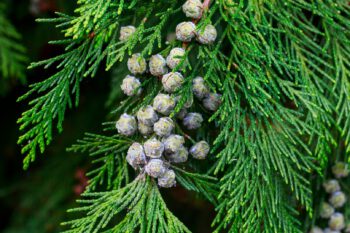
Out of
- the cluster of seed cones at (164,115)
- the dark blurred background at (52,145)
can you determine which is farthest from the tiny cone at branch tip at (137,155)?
the dark blurred background at (52,145)

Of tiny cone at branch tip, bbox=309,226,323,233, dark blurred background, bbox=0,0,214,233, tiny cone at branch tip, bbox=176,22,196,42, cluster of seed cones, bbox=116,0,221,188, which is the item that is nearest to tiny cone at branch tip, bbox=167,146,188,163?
cluster of seed cones, bbox=116,0,221,188

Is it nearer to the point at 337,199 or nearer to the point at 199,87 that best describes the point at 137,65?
the point at 199,87

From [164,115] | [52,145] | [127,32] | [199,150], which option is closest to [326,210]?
[199,150]

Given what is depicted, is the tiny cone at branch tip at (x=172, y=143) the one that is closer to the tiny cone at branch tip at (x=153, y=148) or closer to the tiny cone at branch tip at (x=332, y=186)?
the tiny cone at branch tip at (x=153, y=148)

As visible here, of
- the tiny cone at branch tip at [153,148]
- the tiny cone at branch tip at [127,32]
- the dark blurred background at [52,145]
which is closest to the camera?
the tiny cone at branch tip at [153,148]

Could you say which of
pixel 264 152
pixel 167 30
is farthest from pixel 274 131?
pixel 167 30

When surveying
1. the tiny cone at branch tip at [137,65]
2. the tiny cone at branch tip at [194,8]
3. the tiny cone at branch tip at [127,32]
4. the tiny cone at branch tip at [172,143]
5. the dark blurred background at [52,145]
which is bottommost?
the dark blurred background at [52,145]
